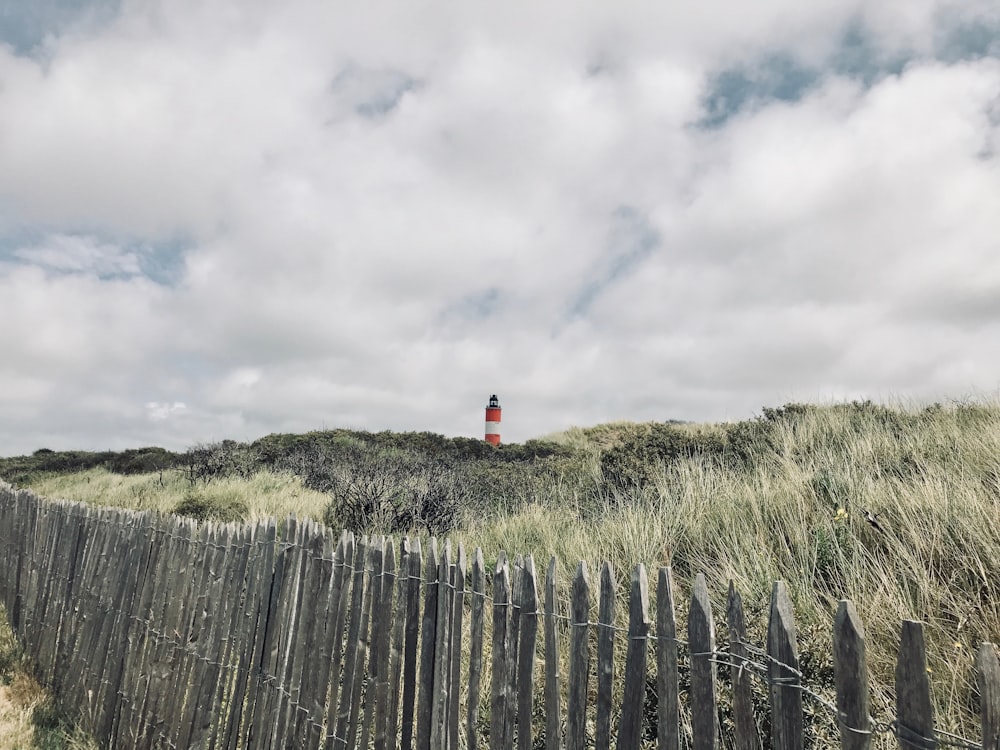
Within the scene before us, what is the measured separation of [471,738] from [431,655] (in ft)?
1.45

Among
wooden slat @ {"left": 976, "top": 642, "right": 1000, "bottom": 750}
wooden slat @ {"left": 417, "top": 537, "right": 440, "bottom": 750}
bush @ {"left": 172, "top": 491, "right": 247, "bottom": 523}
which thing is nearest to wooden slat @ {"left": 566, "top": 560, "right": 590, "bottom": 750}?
wooden slat @ {"left": 417, "top": 537, "right": 440, "bottom": 750}

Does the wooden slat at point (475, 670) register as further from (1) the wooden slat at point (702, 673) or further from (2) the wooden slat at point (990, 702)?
(2) the wooden slat at point (990, 702)

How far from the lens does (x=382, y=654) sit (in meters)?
3.54

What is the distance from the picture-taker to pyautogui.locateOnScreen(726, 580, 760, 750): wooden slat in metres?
2.16

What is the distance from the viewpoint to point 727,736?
3.89m

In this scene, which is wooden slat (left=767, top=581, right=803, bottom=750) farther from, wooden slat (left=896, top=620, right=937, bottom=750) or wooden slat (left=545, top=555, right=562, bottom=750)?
wooden slat (left=545, top=555, right=562, bottom=750)

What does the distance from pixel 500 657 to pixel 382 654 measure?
2.82 feet

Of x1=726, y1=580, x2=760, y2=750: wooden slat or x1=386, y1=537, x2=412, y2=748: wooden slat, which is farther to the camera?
x1=386, y1=537, x2=412, y2=748: wooden slat

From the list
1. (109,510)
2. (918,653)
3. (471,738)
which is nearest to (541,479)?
(109,510)

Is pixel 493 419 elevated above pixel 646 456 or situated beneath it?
elevated above

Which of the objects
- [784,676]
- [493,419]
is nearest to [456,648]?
[784,676]

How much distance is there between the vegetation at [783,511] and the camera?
14.8 ft

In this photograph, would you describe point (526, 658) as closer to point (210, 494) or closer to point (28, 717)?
point (28, 717)

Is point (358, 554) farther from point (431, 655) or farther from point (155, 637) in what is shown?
point (155, 637)
